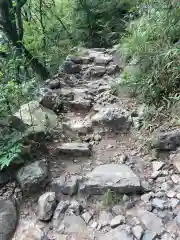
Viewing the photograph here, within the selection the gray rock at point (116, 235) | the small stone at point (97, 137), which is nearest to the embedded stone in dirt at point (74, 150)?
the small stone at point (97, 137)

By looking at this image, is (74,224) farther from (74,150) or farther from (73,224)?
(74,150)

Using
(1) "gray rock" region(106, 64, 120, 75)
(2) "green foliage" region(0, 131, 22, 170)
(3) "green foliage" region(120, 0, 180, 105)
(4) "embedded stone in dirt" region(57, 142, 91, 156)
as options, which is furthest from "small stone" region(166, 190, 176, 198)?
(1) "gray rock" region(106, 64, 120, 75)

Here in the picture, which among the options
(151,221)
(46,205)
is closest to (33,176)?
(46,205)

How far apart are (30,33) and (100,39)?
7.02 ft

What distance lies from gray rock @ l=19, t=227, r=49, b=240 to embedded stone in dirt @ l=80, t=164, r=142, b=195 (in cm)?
50

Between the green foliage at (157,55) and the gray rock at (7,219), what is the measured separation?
2.05m

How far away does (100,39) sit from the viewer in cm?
741

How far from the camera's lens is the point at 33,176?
2.37 metres

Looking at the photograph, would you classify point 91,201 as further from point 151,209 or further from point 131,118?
point 131,118

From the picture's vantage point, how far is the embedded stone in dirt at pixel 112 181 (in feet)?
7.35

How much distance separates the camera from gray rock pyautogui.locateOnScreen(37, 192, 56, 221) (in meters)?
2.14

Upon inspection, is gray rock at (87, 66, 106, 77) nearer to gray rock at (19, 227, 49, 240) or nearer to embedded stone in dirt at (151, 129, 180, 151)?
embedded stone in dirt at (151, 129, 180, 151)

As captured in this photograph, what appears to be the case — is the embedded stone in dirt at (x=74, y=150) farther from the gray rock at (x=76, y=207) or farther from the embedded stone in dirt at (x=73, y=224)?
the embedded stone in dirt at (x=73, y=224)

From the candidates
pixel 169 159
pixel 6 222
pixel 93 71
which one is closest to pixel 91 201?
pixel 6 222
